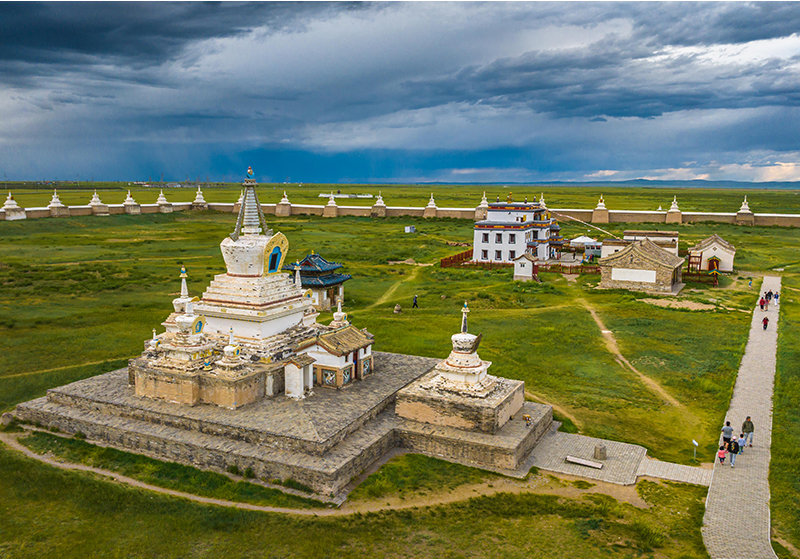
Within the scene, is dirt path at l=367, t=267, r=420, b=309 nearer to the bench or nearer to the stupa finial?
the stupa finial

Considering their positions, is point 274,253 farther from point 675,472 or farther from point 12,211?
point 12,211

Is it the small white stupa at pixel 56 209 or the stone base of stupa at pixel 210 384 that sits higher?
the small white stupa at pixel 56 209

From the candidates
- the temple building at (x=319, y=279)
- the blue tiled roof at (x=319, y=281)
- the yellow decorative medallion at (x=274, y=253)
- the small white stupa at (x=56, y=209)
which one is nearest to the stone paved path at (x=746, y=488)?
the yellow decorative medallion at (x=274, y=253)

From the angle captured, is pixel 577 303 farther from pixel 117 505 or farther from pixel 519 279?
pixel 117 505

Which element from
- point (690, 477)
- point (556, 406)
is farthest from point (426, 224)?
point (690, 477)

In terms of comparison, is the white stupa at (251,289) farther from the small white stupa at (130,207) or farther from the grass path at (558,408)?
the small white stupa at (130,207)

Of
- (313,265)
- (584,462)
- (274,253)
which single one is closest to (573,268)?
(313,265)

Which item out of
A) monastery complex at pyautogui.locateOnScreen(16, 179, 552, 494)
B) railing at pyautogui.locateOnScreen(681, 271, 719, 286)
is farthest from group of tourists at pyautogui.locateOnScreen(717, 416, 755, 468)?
railing at pyautogui.locateOnScreen(681, 271, 719, 286)
